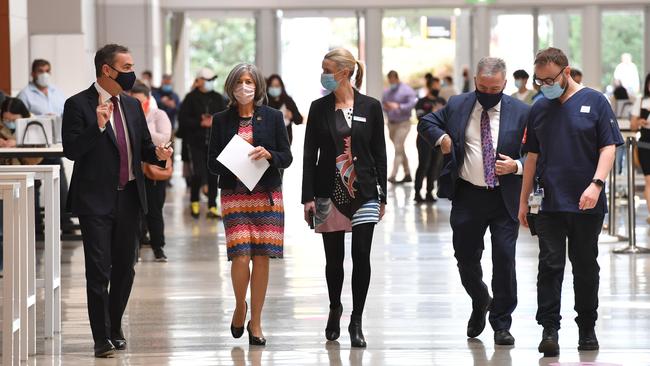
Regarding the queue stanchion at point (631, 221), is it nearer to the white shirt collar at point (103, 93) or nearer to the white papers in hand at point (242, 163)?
the white papers in hand at point (242, 163)

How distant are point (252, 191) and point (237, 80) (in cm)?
66

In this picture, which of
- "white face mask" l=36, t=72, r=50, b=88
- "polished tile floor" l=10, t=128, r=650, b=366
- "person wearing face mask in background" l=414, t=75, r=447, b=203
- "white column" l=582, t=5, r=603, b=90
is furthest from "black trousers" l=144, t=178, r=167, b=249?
"white column" l=582, t=5, r=603, b=90

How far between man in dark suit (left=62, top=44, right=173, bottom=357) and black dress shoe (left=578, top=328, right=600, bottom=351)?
257 cm

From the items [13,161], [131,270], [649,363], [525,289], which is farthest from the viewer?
[13,161]

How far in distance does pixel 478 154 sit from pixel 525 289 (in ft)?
9.08

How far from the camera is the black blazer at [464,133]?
8055 mm

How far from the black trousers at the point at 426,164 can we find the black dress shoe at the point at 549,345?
1132 cm

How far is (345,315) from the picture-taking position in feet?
30.7

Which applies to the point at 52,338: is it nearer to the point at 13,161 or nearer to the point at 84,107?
the point at 84,107

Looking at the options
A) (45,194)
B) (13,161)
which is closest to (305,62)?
(13,161)

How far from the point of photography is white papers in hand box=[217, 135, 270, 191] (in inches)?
314

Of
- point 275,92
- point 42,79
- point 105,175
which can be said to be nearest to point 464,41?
point 275,92

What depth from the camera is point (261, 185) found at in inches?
319

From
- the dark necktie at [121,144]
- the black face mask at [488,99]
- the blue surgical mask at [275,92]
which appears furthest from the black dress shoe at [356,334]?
the blue surgical mask at [275,92]
